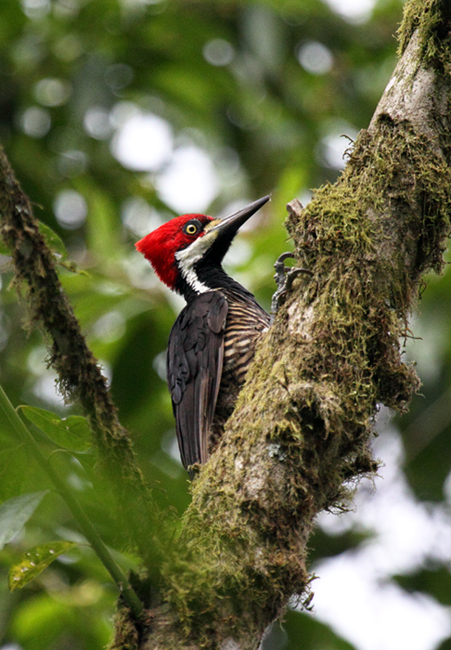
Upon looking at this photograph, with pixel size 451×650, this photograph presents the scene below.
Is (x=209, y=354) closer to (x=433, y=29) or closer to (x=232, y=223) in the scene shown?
(x=232, y=223)

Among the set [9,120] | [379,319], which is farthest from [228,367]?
[9,120]

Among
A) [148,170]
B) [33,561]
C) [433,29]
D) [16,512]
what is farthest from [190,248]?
[16,512]

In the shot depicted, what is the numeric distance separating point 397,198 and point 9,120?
467 cm

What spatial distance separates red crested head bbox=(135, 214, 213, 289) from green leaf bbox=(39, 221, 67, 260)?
256 cm

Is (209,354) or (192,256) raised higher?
(192,256)

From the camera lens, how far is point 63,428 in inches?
84.4

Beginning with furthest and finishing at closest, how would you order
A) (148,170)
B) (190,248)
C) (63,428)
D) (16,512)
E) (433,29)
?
(148,170), (190,248), (433,29), (63,428), (16,512)

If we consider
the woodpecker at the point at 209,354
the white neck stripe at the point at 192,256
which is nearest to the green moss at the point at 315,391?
the woodpecker at the point at 209,354

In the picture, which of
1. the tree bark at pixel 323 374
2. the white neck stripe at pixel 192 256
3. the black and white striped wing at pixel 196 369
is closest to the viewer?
the tree bark at pixel 323 374

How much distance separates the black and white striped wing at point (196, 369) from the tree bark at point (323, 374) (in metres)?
1.35

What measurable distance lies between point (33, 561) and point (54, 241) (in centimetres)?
108

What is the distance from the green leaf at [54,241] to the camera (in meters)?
2.45

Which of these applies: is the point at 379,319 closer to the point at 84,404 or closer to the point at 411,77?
the point at 411,77

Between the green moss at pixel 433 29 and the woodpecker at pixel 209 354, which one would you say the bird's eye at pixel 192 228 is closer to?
the woodpecker at pixel 209 354
